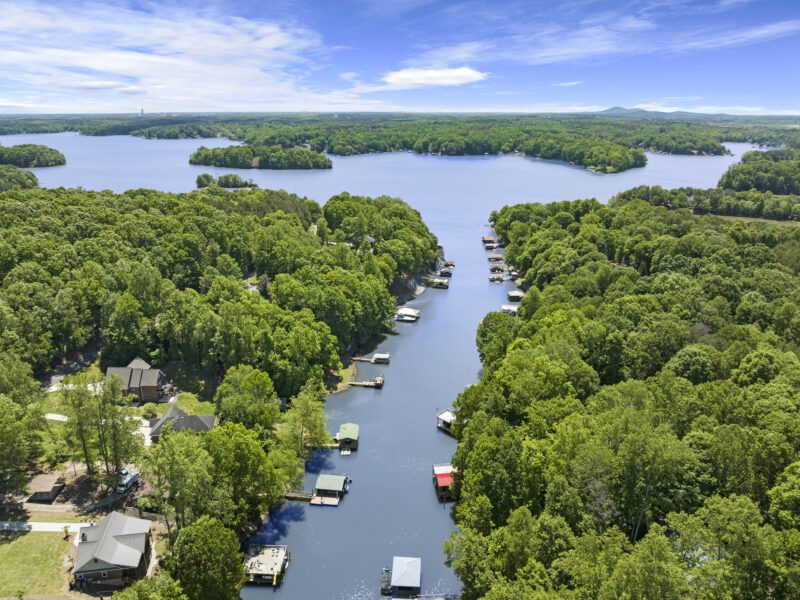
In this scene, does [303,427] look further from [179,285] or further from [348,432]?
[179,285]

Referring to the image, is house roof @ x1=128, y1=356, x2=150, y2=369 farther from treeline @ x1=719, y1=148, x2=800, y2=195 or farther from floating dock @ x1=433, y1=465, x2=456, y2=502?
treeline @ x1=719, y1=148, x2=800, y2=195

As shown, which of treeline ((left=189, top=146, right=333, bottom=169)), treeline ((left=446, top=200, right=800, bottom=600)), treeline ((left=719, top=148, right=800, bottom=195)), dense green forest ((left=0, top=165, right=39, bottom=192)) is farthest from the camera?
treeline ((left=189, top=146, right=333, bottom=169))

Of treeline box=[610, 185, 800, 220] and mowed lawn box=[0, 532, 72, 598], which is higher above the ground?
treeline box=[610, 185, 800, 220]

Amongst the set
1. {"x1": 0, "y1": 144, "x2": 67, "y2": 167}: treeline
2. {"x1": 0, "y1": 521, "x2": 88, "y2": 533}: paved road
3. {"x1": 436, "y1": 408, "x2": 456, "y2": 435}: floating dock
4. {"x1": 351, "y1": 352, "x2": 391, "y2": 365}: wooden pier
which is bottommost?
{"x1": 436, "y1": 408, "x2": 456, "y2": 435}: floating dock

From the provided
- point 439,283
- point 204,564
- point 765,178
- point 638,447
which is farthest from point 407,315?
point 765,178

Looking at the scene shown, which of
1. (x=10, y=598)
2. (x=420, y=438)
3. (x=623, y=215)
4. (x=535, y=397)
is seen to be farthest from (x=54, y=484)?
(x=623, y=215)

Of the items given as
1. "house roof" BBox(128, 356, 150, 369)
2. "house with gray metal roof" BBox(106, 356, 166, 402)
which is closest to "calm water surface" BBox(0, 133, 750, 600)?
"house with gray metal roof" BBox(106, 356, 166, 402)
